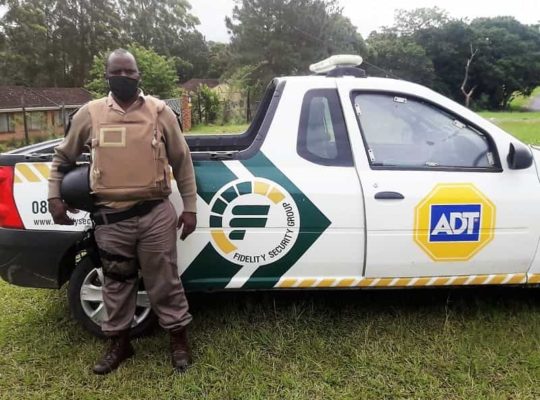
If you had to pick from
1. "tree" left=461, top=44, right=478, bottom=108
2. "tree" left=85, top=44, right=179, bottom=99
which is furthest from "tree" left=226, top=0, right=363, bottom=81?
"tree" left=461, top=44, right=478, bottom=108

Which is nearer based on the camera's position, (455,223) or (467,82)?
(455,223)

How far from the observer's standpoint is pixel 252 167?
3006 millimetres

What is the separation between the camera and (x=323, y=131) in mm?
3117

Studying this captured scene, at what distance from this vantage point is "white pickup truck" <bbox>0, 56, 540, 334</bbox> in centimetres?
298

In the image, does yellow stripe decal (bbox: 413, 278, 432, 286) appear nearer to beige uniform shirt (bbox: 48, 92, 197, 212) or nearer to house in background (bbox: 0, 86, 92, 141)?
beige uniform shirt (bbox: 48, 92, 197, 212)

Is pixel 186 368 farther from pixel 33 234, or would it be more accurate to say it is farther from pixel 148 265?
pixel 33 234

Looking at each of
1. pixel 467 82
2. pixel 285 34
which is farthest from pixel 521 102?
pixel 285 34

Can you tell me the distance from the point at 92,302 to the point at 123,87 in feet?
4.74

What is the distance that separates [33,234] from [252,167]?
137 cm

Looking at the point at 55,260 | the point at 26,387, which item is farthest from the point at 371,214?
the point at 26,387

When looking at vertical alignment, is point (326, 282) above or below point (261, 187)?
below

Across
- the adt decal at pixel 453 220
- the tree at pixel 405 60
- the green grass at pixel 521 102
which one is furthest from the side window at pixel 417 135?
the green grass at pixel 521 102

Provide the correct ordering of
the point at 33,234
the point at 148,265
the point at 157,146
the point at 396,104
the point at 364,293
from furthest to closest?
1. the point at 364,293
2. the point at 396,104
3. the point at 33,234
4. the point at 148,265
5. the point at 157,146

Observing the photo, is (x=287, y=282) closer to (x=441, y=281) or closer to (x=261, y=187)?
(x=261, y=187)
